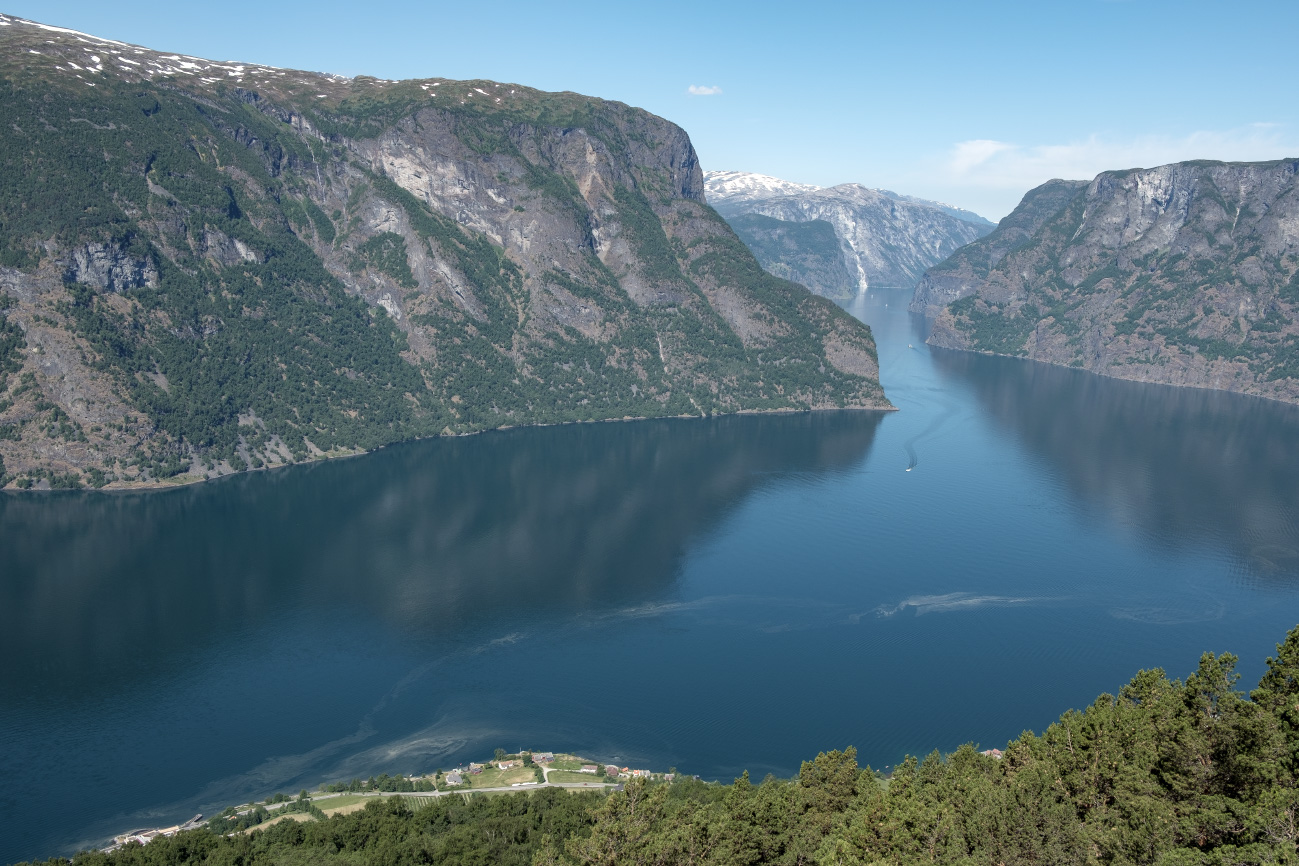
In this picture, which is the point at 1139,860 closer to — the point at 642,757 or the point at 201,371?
the point at 642,757

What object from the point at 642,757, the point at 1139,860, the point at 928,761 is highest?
the point at 1139,860

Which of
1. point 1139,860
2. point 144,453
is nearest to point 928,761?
point 1139,860

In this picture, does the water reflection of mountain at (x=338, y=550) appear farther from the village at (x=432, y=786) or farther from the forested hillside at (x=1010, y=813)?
the forested hillside at (x=1010, y=813)

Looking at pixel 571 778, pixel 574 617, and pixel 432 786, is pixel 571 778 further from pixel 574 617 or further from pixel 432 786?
pixel 574 617

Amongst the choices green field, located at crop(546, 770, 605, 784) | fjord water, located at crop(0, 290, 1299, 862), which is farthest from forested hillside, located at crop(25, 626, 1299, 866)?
fjord water, located at crop(0, 290, 1299, 862)

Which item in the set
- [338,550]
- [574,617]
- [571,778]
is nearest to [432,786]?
[571,778]

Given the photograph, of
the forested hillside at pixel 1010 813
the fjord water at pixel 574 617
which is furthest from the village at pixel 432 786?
the forested hillside at pixel 1010 813
